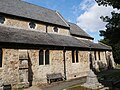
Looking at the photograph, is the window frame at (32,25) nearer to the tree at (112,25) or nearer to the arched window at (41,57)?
the arched window at (41,57)

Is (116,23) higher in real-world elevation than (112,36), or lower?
higher

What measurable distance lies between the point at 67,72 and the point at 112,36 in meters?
9.58

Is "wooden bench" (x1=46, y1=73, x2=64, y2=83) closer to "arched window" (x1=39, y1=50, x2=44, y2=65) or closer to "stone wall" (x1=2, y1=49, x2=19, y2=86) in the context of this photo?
"arched window" (x1=39, y1=50, x2=44, y2=65)

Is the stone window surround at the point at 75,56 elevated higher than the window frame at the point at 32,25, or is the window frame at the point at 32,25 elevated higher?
the window frame at the point at 32,25

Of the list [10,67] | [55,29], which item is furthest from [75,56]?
[10,67]

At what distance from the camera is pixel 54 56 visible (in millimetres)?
20141

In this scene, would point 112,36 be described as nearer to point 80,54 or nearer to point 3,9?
point 80,54

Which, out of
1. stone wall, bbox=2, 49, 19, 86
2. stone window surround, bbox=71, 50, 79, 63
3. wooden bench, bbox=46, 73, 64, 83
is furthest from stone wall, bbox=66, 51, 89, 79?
stone wall, bbox=2, 49, 19, 86

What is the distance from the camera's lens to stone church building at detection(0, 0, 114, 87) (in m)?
15.7

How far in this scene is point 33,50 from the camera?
17.8 meters

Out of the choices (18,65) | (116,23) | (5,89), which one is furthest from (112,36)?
(5,89)

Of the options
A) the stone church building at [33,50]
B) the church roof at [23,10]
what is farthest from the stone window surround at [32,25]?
the church roof at [23,10]

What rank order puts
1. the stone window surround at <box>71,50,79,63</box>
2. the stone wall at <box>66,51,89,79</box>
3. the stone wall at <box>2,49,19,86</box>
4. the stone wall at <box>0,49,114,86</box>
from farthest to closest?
the stone window surround at <box>71,50,79,63</box> < the stone wall at <box>66,51,89,79</box> < the stone wall at <box>0,49,114,86</box> < the stone wall at <box>2,49,19,86</box>

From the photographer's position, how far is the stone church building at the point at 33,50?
51.6 ft
